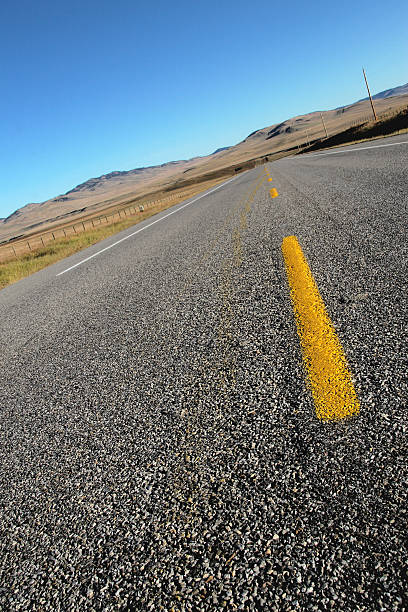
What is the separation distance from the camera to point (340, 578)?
863mm

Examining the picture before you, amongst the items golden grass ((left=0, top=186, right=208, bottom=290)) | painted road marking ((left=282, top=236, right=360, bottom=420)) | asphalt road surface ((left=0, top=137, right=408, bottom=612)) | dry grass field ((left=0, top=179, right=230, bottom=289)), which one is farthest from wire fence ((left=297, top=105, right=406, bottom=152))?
asphalt road surface ((left=0, top=137, right=408, bottom=612))

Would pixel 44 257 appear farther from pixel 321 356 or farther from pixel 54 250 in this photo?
pixel 321 356

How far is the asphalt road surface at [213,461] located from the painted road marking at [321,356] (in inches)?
1.8

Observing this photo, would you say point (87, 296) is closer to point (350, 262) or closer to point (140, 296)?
point (140, 296)

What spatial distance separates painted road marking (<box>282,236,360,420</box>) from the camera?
55.0 inches

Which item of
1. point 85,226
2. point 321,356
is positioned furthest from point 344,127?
point 321,356

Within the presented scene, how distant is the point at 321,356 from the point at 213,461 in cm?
73

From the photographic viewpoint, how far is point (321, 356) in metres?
1.73

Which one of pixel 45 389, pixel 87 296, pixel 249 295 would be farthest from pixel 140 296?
pixel 45 389

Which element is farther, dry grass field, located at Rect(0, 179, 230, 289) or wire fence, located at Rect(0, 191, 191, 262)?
wire fence, located at Rect(0, 191, 191, 262)

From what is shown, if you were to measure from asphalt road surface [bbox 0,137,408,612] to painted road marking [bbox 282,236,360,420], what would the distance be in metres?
0.05

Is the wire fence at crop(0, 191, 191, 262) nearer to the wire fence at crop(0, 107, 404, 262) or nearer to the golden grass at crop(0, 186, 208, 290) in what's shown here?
the wire fence at crop(0, 107, 404, 262)

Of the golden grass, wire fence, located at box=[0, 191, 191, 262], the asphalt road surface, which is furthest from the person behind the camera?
wire fence, located at box=[0, 191, 191, 262]

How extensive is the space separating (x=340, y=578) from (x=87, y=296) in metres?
4.03
